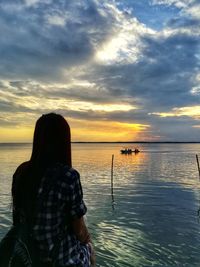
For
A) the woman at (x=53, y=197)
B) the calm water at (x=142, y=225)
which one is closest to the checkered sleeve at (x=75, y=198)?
the woman at (x=53, y=197)

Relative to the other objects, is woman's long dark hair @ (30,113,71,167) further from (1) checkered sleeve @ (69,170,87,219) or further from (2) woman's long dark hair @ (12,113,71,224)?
(1) checkered sleeve @ (69,170,87,219)

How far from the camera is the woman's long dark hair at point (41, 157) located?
3330 mm

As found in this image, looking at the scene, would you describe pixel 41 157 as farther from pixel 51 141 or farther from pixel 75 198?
pixel 75 198

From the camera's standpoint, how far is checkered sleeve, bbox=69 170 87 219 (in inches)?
130

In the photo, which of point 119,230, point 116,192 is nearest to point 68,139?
point 119,230

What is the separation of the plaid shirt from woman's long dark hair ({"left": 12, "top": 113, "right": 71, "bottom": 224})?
0.29 ft

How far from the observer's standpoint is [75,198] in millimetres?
3338

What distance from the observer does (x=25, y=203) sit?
333 cm

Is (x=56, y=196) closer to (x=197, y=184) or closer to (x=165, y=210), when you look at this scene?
(x=165, y=210)

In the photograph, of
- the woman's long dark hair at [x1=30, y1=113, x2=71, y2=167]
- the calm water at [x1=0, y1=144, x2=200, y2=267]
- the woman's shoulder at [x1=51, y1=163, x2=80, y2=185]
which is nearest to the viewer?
the woman's shoulder at [x1=51, y1=163, x2=80, y2=185]

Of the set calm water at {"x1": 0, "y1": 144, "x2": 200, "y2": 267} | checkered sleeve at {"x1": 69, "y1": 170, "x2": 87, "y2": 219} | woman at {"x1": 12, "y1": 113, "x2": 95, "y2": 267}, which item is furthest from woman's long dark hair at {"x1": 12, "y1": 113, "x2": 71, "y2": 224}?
calm water at {"x1": 0, "y1": 144, "x2": 200, "y2": 267}

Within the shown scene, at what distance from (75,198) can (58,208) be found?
0.61 ft

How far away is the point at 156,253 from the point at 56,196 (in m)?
11.3

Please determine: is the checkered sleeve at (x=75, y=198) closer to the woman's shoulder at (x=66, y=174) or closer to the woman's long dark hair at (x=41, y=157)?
the woman's shoulder at (x=66, y=174)
